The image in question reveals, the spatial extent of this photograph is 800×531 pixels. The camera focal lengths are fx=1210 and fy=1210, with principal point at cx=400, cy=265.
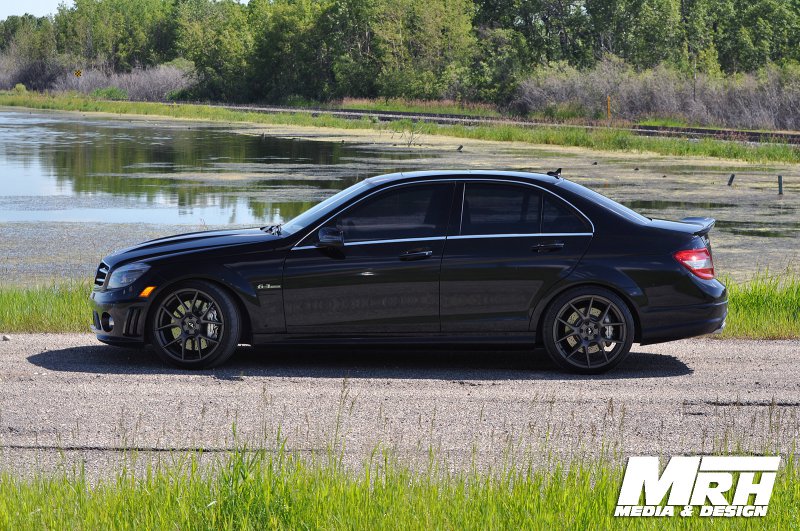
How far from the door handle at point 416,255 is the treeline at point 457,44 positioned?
181ft

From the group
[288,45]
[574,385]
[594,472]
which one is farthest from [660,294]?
[288,45]

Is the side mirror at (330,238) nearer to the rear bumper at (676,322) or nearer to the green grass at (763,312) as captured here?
the rear bumper at (676,322)

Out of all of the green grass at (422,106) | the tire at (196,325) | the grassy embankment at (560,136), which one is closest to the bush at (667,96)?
the green grass at (422,106)

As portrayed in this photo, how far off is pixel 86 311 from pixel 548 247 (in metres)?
4.97

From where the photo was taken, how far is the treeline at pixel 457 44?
3243 inches

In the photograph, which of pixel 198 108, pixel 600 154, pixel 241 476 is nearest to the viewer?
pixel 241 476

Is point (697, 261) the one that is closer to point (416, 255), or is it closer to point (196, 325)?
point (416, 255)

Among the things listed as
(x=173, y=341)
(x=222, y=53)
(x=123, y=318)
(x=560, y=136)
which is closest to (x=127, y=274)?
(x=123, y=318)

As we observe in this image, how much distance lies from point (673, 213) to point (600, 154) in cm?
1860

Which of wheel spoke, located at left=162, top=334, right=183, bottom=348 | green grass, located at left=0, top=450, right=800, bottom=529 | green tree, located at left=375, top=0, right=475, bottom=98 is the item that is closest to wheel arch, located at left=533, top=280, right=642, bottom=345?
wheel spoke, located at left=162, top=334, right=183, bottom=348

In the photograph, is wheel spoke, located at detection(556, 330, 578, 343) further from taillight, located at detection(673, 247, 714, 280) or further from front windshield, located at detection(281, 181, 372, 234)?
front windshield, located at detection(281, 181, 372, 234)

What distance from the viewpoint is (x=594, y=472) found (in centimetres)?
641

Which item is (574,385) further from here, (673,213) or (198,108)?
(198,108)

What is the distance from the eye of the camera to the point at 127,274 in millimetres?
9438
